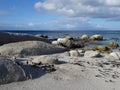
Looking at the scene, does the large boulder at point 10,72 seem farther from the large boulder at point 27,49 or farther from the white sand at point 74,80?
the large boulder at point 27,49

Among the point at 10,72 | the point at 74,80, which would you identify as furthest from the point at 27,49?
the point at 10,72

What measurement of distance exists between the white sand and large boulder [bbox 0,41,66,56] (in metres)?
5.48

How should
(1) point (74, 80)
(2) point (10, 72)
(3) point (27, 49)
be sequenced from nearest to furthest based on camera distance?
(2) point (10, 72), (1) point (74, 80), (3) point (27, 49)

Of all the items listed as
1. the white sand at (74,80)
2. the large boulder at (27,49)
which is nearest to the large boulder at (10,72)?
the white sand at (74,80)

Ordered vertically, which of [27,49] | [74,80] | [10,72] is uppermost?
[10,72]

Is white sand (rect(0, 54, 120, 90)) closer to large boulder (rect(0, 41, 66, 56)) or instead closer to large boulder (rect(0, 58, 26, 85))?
large boulder (rect(0, 58, 26, 85))

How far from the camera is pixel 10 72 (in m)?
9.71

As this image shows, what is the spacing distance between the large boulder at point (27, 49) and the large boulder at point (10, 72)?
6873mm

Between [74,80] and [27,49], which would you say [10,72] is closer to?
[74,80]

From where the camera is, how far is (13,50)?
56.8 ft

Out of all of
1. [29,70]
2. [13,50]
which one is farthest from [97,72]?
[13,50]

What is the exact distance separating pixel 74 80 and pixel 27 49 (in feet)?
26.7

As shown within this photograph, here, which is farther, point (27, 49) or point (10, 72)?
point (27, 49)

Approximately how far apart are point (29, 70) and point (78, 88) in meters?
2.44
